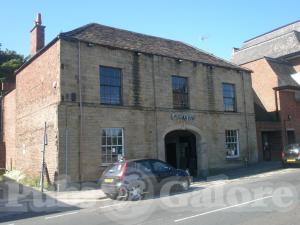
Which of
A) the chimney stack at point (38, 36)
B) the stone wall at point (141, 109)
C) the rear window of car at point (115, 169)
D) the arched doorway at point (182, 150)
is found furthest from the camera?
the arched doorway at point (182, 150)

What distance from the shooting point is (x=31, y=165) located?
20.3 metres

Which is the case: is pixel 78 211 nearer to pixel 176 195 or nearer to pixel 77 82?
pixel 176 195

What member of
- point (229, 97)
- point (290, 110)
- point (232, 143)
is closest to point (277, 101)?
point (290, 110)

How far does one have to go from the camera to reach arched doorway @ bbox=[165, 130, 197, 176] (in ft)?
77.1

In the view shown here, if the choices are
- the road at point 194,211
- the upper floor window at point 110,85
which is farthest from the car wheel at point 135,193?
the upper floor window at point 110,85

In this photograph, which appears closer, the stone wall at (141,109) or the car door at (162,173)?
the car door at (162,173)

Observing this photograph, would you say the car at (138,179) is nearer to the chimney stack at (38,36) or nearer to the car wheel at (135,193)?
A: the car wheel at (135,193)

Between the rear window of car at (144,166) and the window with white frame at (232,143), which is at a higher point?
the window with white frame at (232,143)

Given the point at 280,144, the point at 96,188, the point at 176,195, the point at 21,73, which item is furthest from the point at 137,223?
the point at 280,144

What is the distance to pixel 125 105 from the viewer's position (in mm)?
19406

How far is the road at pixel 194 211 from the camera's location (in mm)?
8727

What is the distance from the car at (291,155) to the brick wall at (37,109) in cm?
1424

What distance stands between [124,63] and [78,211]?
1029 centimetres

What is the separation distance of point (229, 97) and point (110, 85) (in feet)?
31.3
